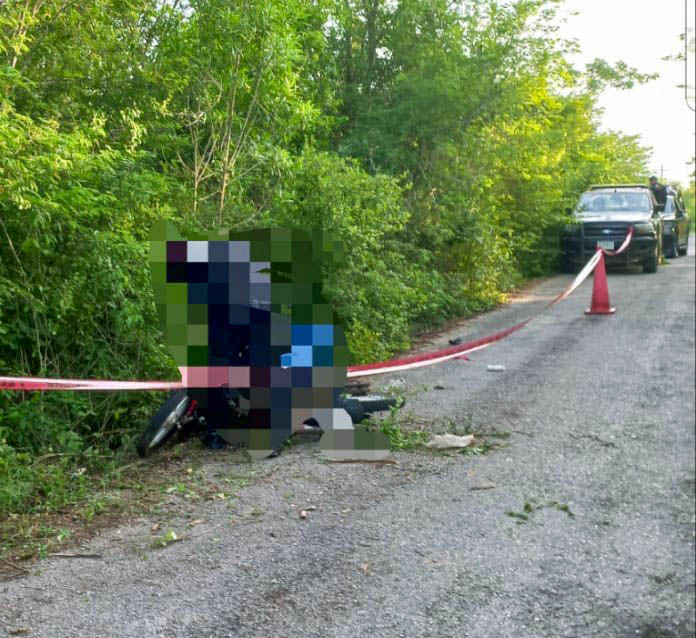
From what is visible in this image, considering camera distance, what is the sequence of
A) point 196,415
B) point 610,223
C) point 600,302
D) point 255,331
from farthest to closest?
1. point 600,302
2. point 610,223
3. point 196,415
4. point 255,331

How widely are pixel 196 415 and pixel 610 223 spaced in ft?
11.1

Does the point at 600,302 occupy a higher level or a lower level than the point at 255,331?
lower

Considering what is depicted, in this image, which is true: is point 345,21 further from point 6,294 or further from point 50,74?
point 6,294

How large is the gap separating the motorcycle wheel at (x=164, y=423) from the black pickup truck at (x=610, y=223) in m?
1.55

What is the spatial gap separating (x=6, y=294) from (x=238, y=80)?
528 millimetres

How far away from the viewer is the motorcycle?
1262 mm

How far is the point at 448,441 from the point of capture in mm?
2283

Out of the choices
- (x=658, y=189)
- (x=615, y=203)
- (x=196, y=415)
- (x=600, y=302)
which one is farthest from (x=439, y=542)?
(x=600, y=302)

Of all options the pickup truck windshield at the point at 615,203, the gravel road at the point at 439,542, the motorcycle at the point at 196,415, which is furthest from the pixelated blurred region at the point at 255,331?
the pickup truck windshield at the point at 615,203

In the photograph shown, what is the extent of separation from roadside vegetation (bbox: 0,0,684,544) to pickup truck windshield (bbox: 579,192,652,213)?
44.9 inches

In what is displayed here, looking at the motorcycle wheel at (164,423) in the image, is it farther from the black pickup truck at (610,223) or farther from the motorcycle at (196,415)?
the black pickup truck at (610,223)

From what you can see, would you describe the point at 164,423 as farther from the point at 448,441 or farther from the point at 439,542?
the point at 439,542

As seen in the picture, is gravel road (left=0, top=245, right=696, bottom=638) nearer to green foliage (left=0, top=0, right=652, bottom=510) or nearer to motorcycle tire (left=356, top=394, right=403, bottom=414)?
motorcycle tire (left=356, top=394, right=403, bottom=414)

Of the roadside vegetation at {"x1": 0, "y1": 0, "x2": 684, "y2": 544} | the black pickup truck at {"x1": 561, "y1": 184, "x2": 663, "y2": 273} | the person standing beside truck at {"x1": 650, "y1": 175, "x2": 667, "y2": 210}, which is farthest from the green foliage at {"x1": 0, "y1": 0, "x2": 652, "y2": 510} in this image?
the black pickup truck at {"x1": 561, "y1": 184, "x2": 663, "y2": 273}
